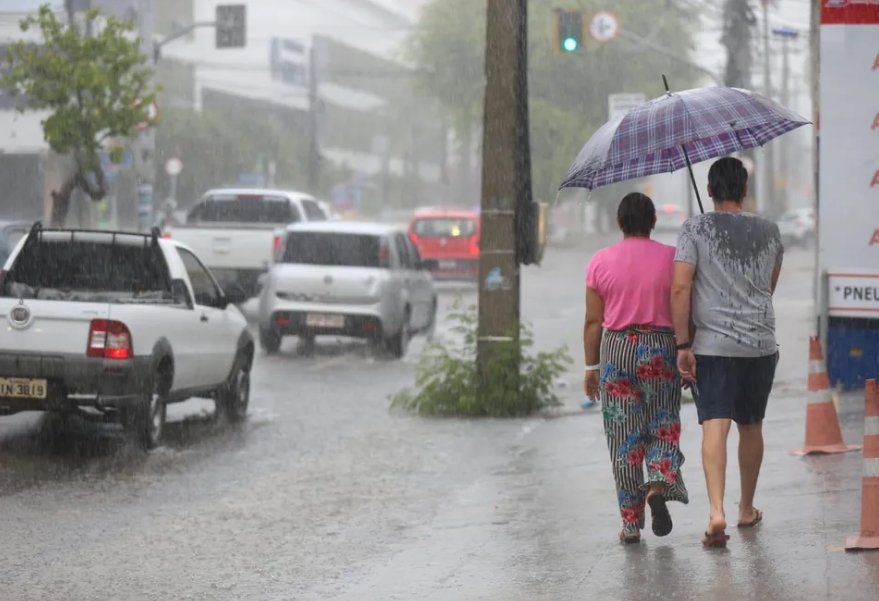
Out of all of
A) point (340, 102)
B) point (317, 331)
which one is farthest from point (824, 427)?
point (340, 102)

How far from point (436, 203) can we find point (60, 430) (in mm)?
103275

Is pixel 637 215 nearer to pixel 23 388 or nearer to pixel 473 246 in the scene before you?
pixel 23 388

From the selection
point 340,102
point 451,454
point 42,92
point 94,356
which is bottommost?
point 451,454

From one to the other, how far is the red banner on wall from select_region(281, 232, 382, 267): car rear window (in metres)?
8.22

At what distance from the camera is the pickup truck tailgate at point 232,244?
23.5 m

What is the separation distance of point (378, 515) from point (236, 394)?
15.6 feet

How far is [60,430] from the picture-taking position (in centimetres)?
1219

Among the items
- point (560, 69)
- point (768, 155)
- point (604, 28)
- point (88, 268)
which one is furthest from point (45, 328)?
point (768, 155)

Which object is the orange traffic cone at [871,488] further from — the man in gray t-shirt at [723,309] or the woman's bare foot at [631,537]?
the woman's bare foot at [631,537]

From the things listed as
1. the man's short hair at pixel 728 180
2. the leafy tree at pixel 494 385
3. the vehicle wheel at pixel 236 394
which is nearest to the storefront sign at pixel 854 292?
the leafy tree at pixel 494 385

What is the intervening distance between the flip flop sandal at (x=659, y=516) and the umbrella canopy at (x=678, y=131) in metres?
1.51

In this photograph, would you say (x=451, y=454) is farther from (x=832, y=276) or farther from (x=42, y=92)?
(x=42, y=92)

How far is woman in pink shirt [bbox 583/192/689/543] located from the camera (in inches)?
289

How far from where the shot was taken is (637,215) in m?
7.41
